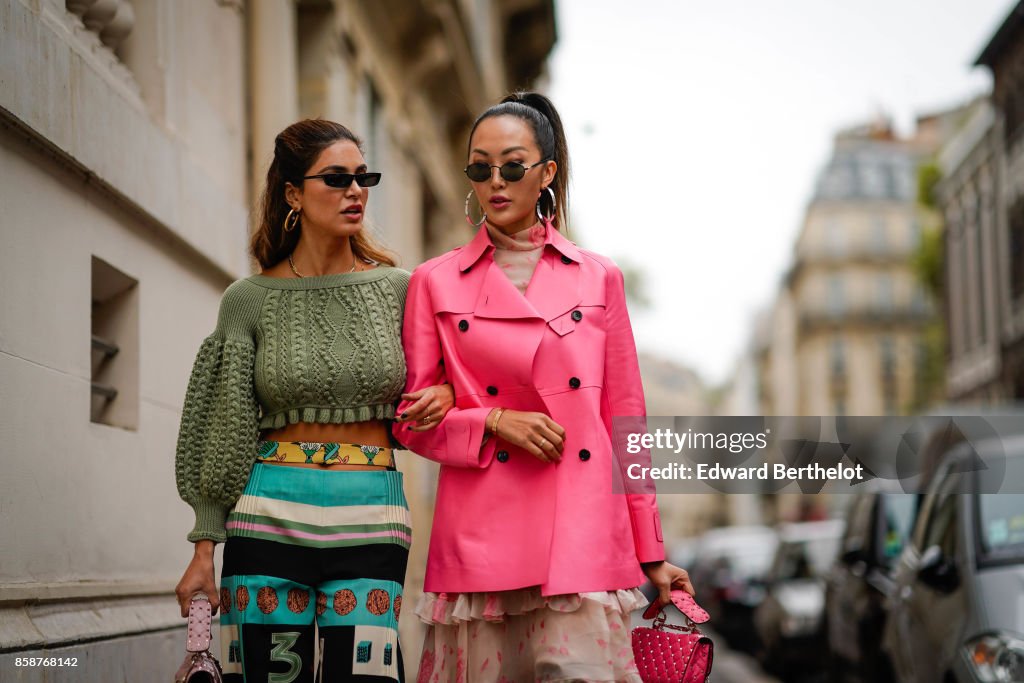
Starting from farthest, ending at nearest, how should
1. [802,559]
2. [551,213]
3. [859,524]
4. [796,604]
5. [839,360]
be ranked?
[839,360] → [802,559] → [796,604] → [859,524] → [551,213]

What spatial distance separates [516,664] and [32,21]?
299 centimetres

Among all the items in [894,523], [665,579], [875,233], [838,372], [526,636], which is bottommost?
[526,636]

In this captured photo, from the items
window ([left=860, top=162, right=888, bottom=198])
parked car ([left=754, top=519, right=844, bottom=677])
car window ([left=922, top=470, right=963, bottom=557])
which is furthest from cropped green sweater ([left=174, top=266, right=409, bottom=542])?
window ([left=860, top=162, right=888, bottom=198])

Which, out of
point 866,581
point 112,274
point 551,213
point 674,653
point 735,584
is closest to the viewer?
point 674,653

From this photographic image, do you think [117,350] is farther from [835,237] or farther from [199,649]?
[835,237]

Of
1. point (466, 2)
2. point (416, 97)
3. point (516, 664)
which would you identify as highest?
point (466, 2)

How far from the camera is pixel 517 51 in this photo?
109ft

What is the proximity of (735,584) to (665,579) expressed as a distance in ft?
57.8

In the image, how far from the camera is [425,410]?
14.1 feet

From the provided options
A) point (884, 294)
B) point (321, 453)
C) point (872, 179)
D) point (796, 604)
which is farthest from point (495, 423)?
point (884, 294)

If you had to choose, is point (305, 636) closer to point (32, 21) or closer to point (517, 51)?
point (32, 21)

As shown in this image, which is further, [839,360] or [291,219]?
[839,360]

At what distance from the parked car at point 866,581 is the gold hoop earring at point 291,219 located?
5.59 metres

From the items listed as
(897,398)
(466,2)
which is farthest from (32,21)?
A: (897,398)
